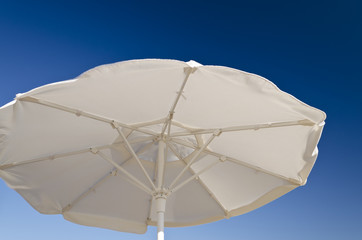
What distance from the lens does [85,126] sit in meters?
7.31

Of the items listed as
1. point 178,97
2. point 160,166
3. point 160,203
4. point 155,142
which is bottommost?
point 160,203

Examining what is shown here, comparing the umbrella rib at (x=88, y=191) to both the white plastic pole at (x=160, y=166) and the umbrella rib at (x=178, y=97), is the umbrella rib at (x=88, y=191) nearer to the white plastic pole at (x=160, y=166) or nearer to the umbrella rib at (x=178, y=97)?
the white plastic pole at (x=160, y=166)

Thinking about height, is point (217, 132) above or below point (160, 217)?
above

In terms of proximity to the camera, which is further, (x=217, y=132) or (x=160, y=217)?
(x=217, y=132)

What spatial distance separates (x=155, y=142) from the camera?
8094mm

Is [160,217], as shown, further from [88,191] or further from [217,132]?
[88,191]

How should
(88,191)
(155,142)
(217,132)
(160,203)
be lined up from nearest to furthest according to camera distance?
(160,203), (217,132), (155,142), (88,191)

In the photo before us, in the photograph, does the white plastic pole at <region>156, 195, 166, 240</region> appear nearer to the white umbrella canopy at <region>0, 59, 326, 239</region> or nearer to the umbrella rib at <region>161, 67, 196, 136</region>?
the white umbrella canopy at <region>0, 59, 326, 239</region>

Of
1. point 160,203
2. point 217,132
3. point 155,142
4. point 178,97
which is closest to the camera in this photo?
point 178,97

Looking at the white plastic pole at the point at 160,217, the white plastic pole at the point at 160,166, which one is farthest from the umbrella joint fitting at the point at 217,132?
the white plastic pole at the point at 160,217

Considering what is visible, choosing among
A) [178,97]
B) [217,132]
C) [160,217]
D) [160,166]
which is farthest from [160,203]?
[178,97]

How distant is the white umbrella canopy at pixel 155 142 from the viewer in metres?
5.79

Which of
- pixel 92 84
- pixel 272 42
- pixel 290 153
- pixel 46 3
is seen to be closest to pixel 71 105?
pixel 92 84

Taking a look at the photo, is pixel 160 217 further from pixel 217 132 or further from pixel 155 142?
pixel 155 142
